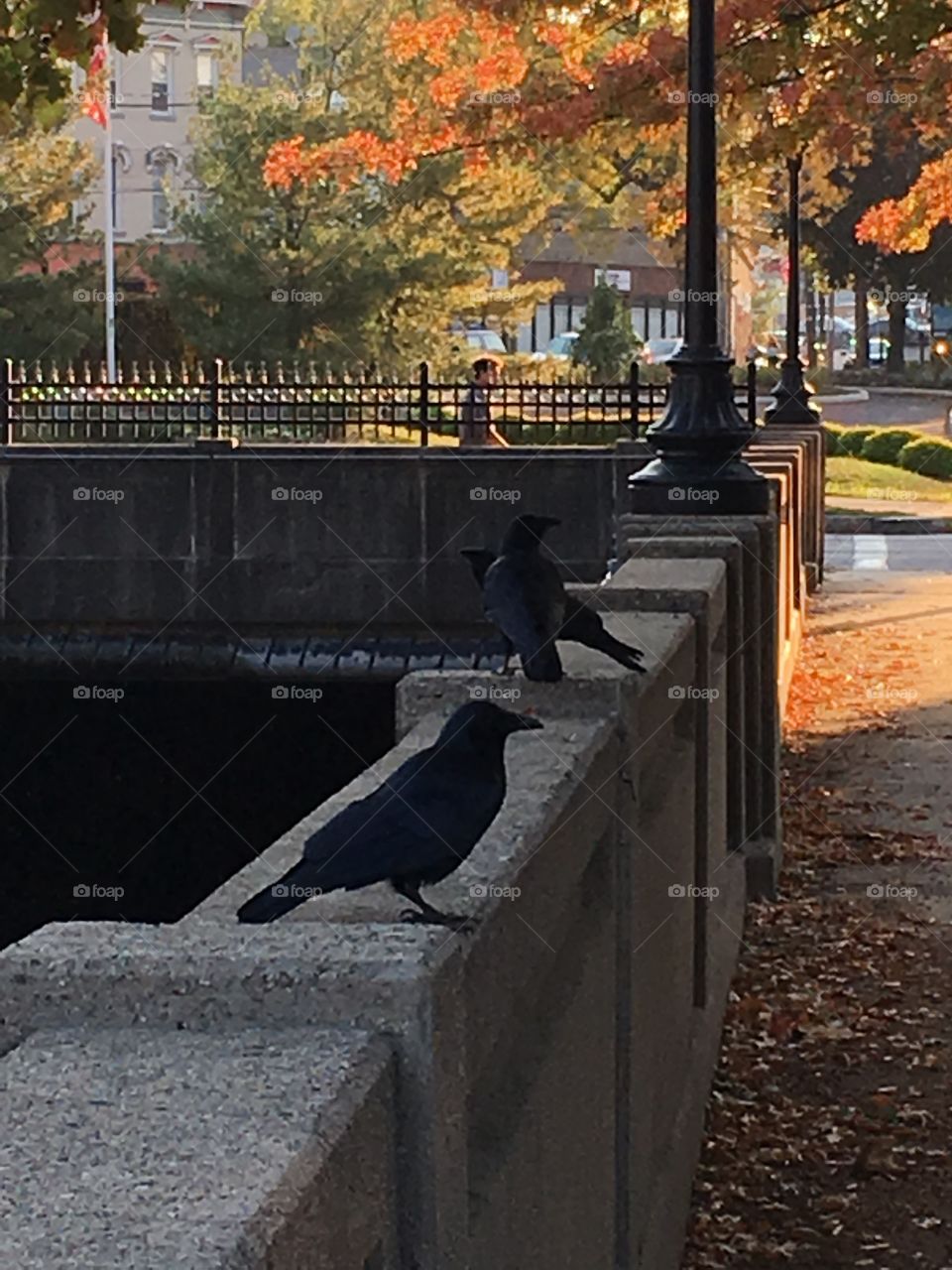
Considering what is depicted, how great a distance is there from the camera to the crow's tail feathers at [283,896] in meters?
3.10

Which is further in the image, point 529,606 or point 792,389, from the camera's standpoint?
point 792,389

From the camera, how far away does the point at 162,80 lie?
2761 inches

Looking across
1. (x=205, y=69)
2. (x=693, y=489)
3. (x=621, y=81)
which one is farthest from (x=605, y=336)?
(x=693, y=489)

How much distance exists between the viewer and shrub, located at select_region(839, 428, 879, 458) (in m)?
48.6

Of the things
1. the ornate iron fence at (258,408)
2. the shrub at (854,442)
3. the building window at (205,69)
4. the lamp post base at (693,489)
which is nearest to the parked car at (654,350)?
the shrub at (854,442)

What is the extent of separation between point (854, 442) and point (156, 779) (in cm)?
2838

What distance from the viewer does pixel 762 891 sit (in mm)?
10570

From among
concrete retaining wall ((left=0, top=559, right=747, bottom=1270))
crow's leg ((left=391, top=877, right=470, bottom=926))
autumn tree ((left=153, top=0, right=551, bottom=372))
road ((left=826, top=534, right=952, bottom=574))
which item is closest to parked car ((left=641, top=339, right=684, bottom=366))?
autumn tree ((left=153, top=0, right=551, bottom=372))

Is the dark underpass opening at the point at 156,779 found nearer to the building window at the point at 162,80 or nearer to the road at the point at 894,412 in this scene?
the road at the point at 894,412

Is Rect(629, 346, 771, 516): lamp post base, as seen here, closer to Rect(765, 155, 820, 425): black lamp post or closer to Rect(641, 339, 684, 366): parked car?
Rect(765, 155, 820, 425): black lamp post

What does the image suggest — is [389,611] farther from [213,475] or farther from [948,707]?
[948,707]

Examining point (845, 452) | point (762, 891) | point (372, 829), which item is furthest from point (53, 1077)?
point (845, 452)

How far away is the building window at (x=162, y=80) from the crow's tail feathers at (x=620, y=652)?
212ft

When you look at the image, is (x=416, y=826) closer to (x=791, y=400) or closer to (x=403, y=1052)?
(x=403, y=1052)
